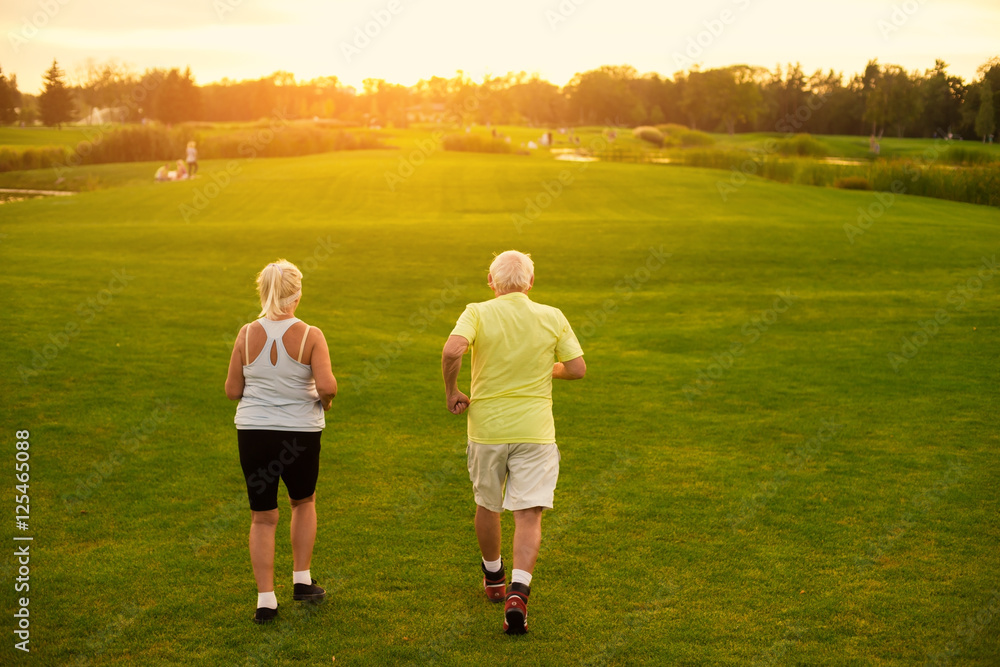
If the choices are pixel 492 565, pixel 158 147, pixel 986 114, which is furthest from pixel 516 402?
pixel 158 147

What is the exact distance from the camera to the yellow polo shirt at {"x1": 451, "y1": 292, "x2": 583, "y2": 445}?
5.05 metres

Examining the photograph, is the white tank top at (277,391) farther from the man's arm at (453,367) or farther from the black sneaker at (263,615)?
the black sneaker at (263,615)

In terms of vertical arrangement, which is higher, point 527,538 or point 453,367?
point 453,367

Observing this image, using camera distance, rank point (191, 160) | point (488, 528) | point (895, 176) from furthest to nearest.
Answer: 1. point (191, 160)
2. point (895, 176)
3. point (488, 528)

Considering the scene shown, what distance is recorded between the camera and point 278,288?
4.84 m

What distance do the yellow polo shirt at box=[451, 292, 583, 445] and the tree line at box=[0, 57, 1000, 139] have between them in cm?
4465

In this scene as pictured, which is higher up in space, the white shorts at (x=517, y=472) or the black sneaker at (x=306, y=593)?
the white shorts at (x=517, y=472)

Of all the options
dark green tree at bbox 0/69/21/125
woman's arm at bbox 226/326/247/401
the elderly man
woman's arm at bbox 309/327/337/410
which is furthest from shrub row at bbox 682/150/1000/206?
dark green tree at bbox 0/69/21/125

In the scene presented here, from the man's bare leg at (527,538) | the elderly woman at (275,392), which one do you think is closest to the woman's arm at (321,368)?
the elderly woman at (275,392)

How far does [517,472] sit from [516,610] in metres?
0.86

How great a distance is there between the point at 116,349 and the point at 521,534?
Result: 9.39 metres

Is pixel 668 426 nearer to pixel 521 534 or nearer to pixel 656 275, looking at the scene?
pixel 521 534

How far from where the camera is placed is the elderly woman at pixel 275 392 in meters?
4.88

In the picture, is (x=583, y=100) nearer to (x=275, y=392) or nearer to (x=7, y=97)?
(x=7, y=97)
